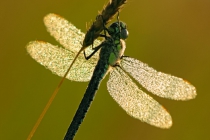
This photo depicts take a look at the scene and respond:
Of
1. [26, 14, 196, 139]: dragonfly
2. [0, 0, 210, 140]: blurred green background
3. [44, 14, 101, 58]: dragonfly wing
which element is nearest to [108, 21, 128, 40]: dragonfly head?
[26, 14, 196, 139]: dragonfly

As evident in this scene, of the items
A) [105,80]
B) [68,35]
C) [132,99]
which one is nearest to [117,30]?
[68,35]

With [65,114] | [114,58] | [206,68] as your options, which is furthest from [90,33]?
[206,68]

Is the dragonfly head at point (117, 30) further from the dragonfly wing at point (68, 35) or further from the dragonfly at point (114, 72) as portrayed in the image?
the dragonfly wing at point (68, 35)

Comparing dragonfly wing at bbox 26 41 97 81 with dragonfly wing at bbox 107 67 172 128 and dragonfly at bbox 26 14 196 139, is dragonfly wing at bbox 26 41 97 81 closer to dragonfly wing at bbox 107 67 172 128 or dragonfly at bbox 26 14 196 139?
dragonfly at bbox 26 14 196 139

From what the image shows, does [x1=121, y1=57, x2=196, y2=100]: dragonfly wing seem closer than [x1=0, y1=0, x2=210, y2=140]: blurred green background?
Yes

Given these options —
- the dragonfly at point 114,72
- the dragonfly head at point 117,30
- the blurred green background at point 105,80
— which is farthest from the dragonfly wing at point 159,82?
the blurred green background at point 105,80

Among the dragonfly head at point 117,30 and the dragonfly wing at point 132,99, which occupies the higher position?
the dragonfly head at point 117,30
